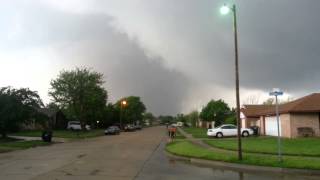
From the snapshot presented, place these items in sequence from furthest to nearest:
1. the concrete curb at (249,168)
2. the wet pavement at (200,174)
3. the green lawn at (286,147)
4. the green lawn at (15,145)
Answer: the green lawn at (15,145), the green lawn at (286,147), the concrete curb at (249,168), the wet pavement at (200,174)

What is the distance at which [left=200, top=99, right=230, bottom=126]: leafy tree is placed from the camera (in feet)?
→ 367

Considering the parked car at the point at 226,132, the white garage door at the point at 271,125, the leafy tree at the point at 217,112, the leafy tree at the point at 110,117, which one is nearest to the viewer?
the white garage door at the point at 271,125

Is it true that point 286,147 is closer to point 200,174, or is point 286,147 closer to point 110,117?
point 200,174

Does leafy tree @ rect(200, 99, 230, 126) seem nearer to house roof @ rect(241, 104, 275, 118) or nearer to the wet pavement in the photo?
house roof @ rect(241, 104, 275, 118)

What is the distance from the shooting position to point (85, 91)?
85.9 metres

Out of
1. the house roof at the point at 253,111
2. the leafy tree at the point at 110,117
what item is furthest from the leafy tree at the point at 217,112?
the house roof at the point at 253,111

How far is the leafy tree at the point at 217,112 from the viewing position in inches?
4403

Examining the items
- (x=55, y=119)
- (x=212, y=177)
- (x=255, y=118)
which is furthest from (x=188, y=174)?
(x=55, y=119)

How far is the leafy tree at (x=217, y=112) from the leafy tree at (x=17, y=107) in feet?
197

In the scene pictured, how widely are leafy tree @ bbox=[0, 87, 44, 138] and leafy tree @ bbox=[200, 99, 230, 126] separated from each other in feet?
197

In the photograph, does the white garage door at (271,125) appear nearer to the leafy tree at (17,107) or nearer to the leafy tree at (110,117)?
the leafy tree at (17,107)

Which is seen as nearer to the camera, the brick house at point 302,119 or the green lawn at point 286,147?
the green lawn at point 286,147

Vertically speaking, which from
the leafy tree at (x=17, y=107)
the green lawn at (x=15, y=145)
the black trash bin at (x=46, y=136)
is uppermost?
the leafy tree at (x=17, y=107)

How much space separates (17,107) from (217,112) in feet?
221
